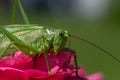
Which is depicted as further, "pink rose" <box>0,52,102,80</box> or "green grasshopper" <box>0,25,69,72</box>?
"green grasshopper" <box>0,25,69,72</box>

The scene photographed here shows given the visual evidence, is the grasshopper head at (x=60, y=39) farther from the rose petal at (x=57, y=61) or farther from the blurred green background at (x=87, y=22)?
the blurred green background at (x=87, y=22)

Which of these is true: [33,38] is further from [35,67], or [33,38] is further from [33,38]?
[35,67]

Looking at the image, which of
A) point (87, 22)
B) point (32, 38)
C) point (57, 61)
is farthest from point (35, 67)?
point (87, 22)

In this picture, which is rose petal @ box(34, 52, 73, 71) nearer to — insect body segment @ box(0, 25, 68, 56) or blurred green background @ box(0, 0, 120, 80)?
insect body segment @ box(0, 25, 68, 56)

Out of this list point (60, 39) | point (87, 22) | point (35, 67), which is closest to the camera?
point (35, 67)

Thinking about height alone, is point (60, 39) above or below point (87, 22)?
above

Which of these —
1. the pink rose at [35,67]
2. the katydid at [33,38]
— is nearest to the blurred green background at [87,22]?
the katydid at [33,38]

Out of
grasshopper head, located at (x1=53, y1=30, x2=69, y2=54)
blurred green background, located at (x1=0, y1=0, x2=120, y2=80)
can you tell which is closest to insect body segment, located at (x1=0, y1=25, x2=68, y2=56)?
grasshopper head, located at (x1=53, y1=30, x2=69, y2=54)
